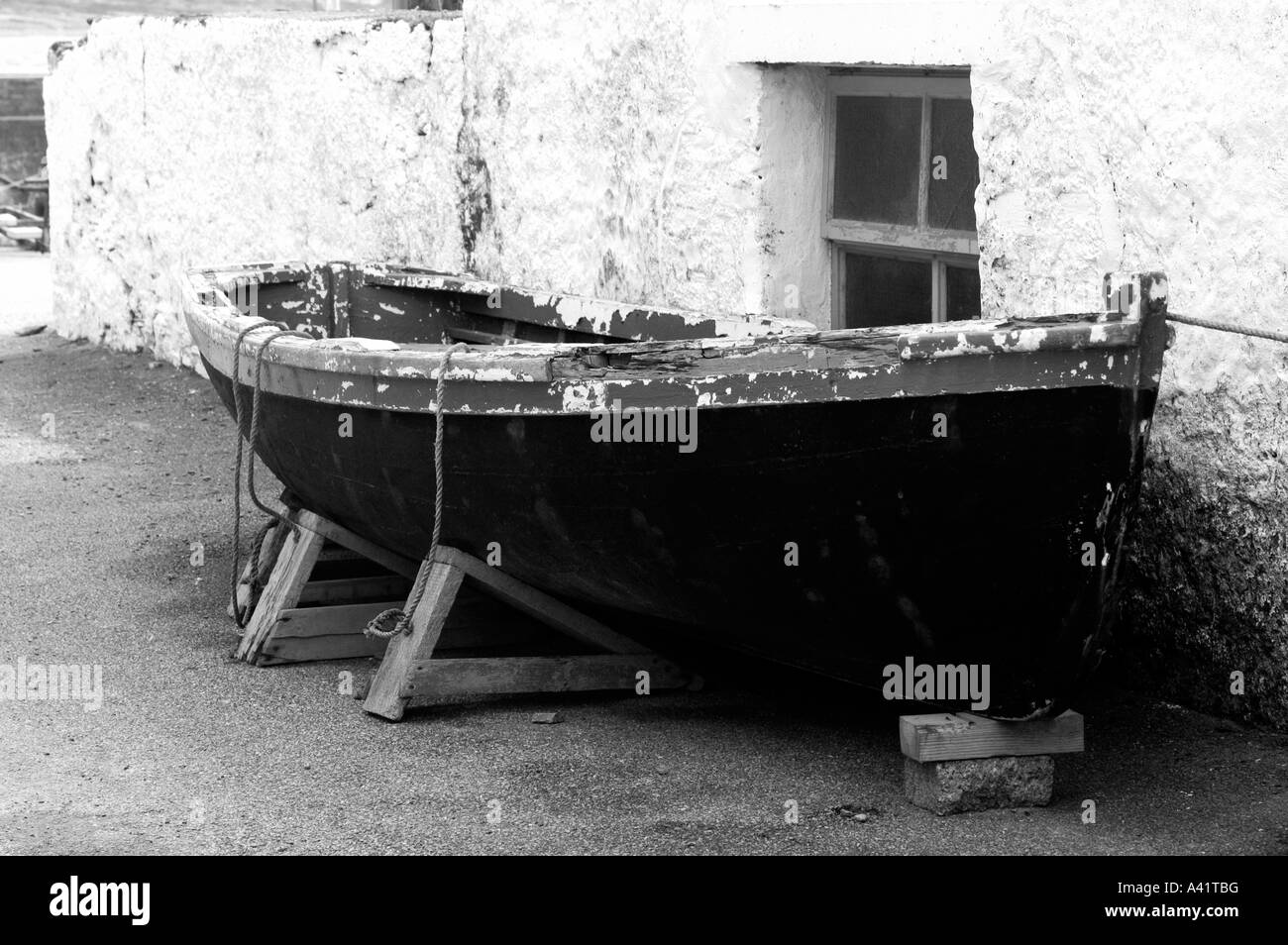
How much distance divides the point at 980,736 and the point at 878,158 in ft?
7.50

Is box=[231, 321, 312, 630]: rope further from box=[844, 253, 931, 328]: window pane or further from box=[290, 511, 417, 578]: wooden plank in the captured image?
box=[844, 253, 931, 328]: window pane

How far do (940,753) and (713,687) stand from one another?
1103 millimetres

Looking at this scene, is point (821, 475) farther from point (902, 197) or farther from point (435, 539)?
point (902, 197)

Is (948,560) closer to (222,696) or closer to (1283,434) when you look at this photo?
(1283,434)

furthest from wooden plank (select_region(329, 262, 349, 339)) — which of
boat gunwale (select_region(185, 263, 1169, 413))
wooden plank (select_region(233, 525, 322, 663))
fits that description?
boat gunwale (select_region(185, 263, 1169, 413))

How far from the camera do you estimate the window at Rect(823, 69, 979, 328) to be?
5094 millimetres

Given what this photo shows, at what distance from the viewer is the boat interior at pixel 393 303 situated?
19.7 feet

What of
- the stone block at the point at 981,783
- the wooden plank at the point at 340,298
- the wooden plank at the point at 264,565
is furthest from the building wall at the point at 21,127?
the stone block at the point at 981,783

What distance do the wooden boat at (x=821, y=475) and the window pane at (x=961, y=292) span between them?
1.49 metres

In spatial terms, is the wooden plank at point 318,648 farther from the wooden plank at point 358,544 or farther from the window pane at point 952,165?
the window pane at point 952,165

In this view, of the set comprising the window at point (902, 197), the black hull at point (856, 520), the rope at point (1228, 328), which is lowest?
the black hull at point (856, 520)

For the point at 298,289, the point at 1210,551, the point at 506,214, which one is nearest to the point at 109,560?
the point at 298,289

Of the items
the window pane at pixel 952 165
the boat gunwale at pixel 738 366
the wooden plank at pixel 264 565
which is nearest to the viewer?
the boat gunwale at pixel 738 366

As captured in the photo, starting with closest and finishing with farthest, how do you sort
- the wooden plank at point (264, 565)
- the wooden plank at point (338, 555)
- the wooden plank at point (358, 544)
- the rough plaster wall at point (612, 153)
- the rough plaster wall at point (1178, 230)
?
the rough plaster wall at point (1178, 230)
the wooden plank at point (358, 544)
the wooden plank at point (338, 555)
the wooden plank at point (264, 565)
the rough plaster wall at point (612, 153)
